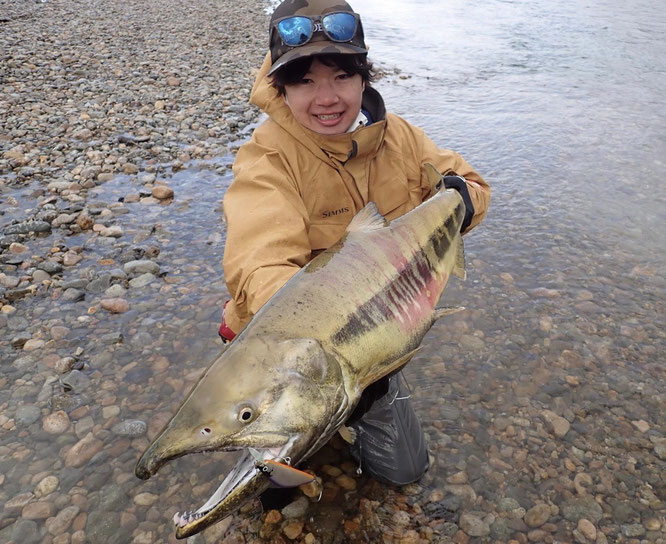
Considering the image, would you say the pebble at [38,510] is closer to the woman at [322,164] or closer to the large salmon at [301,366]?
the woman at [322,164]

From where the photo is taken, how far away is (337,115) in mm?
3266

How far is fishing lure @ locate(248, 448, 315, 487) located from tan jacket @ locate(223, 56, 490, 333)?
29.8 inches

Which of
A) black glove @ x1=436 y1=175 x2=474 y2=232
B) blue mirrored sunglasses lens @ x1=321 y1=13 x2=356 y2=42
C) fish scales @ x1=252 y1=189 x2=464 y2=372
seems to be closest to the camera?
fish scales @ x1=252 y1=189 x2=464 y2=372

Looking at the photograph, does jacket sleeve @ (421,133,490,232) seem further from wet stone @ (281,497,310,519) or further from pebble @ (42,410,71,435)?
pebble @ (42,410,71,435)

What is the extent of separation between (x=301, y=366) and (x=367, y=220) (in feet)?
3.58

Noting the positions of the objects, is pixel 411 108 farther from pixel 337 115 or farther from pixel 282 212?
pixel 282 212

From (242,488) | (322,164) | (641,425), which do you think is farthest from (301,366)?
(641,425)

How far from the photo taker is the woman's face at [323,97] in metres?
3.17

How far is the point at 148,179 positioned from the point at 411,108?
6487mm

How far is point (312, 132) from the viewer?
3250mm

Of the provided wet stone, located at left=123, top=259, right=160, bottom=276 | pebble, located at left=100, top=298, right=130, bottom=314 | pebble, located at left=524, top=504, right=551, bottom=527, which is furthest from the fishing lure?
wet stone, located at left=123, top=259, right=160, bottom=276

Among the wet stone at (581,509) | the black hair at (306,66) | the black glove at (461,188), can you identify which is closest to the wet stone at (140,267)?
the black hair at (306,66)

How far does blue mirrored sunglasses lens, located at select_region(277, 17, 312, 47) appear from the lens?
9.92 ft

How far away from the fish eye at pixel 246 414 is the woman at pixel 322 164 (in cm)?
94
